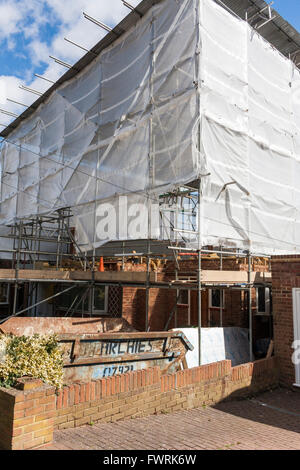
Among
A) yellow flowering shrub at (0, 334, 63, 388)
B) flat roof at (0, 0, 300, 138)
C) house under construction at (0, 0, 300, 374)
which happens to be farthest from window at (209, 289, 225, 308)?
flat roof at (0, 0, 300, 138)

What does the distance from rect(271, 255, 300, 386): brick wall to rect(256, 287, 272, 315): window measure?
3.75 m

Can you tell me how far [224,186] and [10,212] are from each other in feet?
46.8

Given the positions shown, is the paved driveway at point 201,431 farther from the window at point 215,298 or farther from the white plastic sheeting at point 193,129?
the window at point 215,298

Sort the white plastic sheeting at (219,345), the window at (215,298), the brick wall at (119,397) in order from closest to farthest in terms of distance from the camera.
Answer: the brick wall at (119,397), the white plastic sheeting at (219,345), the window at (215,298)

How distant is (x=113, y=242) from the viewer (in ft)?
43.4

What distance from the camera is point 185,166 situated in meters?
10.2

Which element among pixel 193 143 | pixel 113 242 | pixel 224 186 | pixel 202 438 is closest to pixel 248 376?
pixel 202 438

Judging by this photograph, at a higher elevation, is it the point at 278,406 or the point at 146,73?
the point at 146,73

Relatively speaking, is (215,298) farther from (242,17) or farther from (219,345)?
(242,17)

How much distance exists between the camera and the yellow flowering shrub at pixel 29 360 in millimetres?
4098

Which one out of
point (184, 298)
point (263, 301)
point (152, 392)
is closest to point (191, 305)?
point (184, 298)

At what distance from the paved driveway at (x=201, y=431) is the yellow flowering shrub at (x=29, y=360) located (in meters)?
0.72

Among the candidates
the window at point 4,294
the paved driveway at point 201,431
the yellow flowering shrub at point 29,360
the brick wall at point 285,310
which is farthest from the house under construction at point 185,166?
the window at point 4,294

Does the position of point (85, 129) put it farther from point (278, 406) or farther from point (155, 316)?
point (278, 406)
